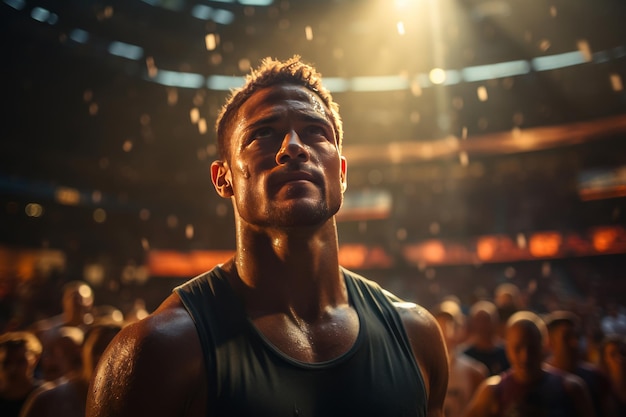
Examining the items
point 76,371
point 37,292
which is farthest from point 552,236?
point 76,371

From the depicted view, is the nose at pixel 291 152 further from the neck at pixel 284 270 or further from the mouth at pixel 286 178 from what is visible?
the neck at pixel 284 270

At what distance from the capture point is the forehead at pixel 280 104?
1.93m

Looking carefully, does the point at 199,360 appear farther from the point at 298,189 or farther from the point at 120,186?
the point at 120,186

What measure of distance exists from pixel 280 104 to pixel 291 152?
236 mm

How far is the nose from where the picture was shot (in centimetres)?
182

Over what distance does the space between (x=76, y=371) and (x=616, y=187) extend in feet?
61.9

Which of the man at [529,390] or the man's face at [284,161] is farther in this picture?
the man at [529,390]

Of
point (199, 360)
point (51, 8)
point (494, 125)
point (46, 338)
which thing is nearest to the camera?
point (199, 360)

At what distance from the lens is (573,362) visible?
449cm

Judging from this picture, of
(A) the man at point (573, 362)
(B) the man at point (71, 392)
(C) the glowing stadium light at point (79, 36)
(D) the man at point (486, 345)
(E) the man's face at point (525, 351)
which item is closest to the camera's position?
(B) the man at point (71, 392)

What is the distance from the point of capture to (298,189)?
1.79 m

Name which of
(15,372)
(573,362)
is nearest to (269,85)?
(15,372)

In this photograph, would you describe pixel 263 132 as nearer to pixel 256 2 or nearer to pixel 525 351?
pixel 525 351

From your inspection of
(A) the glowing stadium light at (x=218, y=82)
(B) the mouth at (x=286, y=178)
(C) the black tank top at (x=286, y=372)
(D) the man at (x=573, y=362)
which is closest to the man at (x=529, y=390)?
(D) the man at (x=573, y=362)
